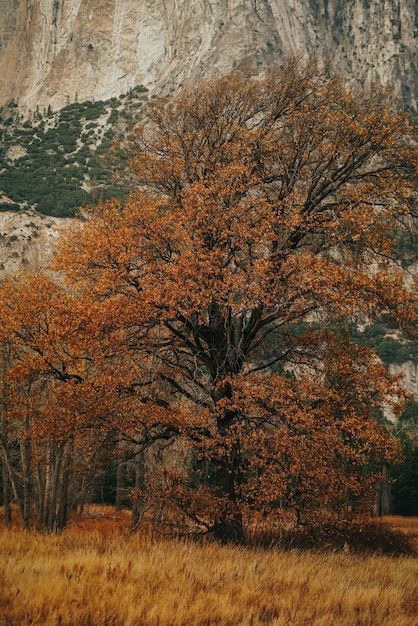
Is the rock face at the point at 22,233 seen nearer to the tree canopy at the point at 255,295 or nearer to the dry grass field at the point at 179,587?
the tree canopy at the point at 255,295

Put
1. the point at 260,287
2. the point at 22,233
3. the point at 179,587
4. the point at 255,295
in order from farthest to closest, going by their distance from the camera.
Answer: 1. the point at 22,233
2. the point at 260,287
3. the point at 255,295
4. the point at 179,587

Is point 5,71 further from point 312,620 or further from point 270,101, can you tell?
point 312,620

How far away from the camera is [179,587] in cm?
653

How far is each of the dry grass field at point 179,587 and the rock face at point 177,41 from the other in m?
135

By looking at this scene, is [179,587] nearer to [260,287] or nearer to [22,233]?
[260,287]

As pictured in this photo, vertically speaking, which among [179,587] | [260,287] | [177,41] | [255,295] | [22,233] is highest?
[177,41]

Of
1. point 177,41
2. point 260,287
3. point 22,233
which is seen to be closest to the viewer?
point 260,287

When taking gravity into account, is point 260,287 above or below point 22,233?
below

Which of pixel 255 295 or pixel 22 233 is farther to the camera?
pixel 22 233

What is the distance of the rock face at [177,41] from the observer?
140m

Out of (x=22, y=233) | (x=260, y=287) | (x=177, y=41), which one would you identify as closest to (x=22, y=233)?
(x=22, y=233)

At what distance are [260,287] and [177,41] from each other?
150m

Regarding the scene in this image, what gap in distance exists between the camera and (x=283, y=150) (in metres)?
14.1

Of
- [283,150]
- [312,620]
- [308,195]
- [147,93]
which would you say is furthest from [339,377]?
[147,93]
